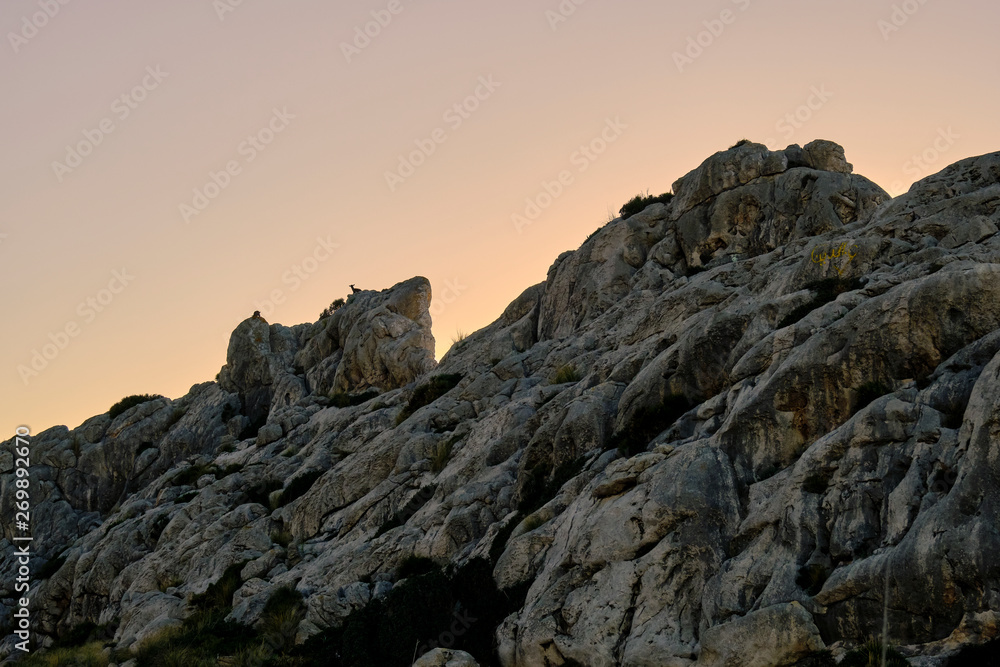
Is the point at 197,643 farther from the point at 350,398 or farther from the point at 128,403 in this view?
the point at 128,403

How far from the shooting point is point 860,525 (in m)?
15.2

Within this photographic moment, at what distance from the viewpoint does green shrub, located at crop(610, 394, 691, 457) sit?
23.2 m

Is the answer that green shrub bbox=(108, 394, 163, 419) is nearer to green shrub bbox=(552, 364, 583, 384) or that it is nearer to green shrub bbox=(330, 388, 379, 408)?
green shrub bbox=(330, 388, 379, 408)

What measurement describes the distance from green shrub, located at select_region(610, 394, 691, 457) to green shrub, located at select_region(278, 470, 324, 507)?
61.4 feet

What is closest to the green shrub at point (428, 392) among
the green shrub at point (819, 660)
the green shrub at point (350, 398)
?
the green shrub at point (350, 398)

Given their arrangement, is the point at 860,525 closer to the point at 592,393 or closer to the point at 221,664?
the point at 592,393

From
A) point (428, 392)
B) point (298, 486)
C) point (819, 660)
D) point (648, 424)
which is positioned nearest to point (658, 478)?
point (648, 424)

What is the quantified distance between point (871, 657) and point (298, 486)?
98.0ft

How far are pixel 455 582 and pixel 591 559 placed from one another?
5461mm

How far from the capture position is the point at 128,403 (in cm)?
6762

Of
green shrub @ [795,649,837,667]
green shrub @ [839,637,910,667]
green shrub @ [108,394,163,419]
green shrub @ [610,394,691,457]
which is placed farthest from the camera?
green shrub @ [108,394,163,419]

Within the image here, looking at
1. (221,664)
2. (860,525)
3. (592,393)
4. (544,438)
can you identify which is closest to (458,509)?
(544,438)

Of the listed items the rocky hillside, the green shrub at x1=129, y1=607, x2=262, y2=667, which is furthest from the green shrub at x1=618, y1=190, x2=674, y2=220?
the green shrub at x1=129, y1=607, x2=262, y2=667

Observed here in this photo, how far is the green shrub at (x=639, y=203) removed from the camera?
47656 mm
